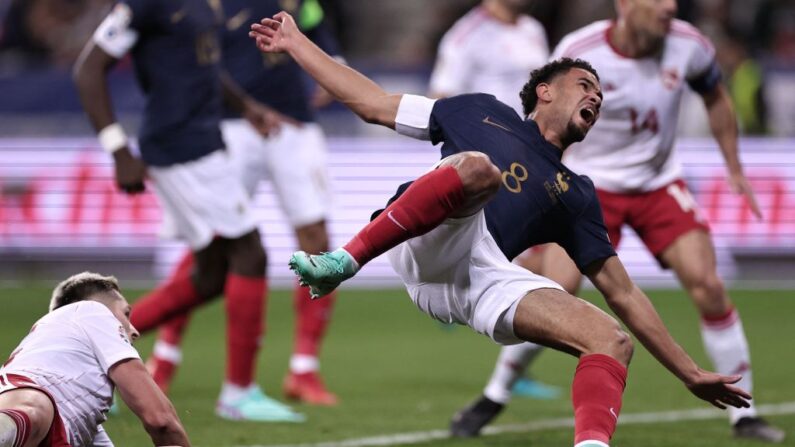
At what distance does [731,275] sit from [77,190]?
6.81m

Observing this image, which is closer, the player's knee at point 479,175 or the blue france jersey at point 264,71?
the player's knee at point 479,175

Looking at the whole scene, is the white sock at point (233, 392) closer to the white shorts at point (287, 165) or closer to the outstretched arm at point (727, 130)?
the white shorts at point (287, 165)

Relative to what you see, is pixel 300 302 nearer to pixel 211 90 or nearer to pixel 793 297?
pixel 211 90

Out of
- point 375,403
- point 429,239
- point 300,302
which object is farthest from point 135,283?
point 429,239

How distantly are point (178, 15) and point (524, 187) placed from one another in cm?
304

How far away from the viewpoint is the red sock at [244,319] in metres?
8.02

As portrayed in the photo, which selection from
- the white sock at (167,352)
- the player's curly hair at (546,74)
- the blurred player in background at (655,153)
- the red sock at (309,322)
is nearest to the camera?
the player's curly hair at (546,74)

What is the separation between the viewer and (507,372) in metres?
7.60

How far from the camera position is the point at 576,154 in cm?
802

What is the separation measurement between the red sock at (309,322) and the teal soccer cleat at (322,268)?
3902mm

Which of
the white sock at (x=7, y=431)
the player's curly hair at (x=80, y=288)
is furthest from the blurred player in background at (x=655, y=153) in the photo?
the white sock at (x=7, y=431)

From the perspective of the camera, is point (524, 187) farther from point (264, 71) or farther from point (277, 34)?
point (264, 71)

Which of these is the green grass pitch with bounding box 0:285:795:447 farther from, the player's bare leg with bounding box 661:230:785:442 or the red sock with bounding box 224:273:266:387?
the red sock with bounding box 224:273:266:387

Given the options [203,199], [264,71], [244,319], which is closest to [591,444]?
[244,319]
